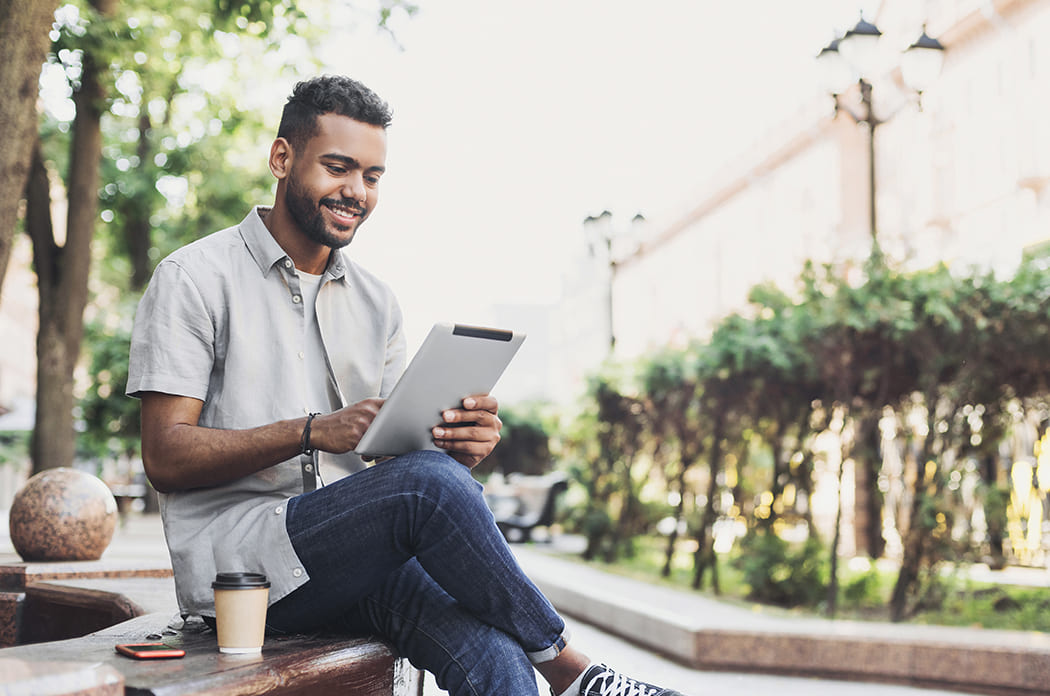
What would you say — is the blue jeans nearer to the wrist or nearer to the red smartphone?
the wrist

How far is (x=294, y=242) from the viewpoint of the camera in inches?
127

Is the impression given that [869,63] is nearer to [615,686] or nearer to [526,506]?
[615,686]

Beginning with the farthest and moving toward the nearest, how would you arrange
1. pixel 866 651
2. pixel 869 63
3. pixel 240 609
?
pixel 869 63, pixel 866 651, pixel 240 609

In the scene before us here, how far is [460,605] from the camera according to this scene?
2924 mm

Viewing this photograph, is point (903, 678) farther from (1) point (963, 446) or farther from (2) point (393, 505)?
(2) point (393, 505)

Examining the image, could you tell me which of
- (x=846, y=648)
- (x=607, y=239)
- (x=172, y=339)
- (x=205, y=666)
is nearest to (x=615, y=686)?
(x=205, y=666)

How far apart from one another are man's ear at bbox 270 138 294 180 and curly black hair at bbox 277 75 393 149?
0.02 m

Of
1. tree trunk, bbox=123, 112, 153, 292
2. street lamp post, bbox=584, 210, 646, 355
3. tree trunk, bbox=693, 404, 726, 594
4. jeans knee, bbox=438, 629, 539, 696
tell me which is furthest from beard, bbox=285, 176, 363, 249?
tree trunk, bbox=123, 112, 153, 292

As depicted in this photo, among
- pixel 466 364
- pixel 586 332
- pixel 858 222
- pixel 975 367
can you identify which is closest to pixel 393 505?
pixel 466 364

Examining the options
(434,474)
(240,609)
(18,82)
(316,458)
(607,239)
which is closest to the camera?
(240,609)

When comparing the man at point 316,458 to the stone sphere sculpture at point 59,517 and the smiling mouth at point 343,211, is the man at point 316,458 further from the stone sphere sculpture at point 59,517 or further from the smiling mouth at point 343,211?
the stone sphere sculpture at point 59,517

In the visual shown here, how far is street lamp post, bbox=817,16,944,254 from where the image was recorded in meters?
9.54

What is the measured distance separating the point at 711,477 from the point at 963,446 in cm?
330

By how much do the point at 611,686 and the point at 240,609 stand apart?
3.35 ft
